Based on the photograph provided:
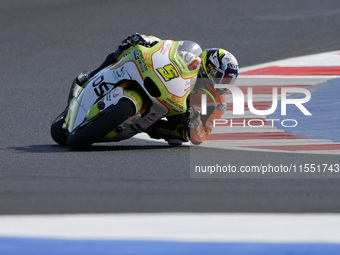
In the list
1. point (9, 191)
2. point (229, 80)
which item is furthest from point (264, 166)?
point (9, 191)

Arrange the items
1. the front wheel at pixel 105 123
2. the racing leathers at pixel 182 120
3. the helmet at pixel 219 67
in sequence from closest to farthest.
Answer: the front wheel at pixel 105 123, the helmet at pixel 219 67, the racing leathers at pixel 182 120

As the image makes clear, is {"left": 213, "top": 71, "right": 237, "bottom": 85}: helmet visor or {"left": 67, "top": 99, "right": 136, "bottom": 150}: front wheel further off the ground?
{"left": 213, "top": 71, "right": 237, "bottom": 85}: helmet visor

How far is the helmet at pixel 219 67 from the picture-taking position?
256 inches

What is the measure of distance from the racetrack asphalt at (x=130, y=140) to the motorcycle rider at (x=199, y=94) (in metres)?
0.14

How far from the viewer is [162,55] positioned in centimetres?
644

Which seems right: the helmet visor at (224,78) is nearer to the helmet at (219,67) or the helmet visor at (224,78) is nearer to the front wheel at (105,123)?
the helmet at (219,67)

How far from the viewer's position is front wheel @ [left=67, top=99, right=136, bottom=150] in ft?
20.7

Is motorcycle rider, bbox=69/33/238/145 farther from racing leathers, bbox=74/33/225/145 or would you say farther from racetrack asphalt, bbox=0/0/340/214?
racetrack asphalt, bbox=0/0/340/214

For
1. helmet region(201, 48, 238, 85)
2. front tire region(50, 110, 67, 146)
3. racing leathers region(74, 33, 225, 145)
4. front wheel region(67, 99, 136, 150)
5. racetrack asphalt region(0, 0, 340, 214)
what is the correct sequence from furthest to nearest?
front tire region(50, 110, 67, 146) < racing leathers region(74, 33, 225, 145) < helmet region(201, 48, 238, 85) < front wheel region(67, 99, 136, 150) < racetrack asphalt region(0, 0, 340, 214)

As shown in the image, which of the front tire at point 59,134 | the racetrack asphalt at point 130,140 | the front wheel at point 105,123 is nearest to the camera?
the racetrack asphalt at point 130,140

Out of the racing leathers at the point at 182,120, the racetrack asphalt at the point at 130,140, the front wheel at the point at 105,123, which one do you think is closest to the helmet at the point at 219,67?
the racing leathers at the point at 182,120

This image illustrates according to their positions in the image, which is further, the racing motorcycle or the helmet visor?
the helmet visor

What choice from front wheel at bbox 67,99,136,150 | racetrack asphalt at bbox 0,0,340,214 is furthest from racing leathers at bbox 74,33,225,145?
front wheel at bbox 67,99,136,150

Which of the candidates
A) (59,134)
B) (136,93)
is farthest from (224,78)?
(59,134)
